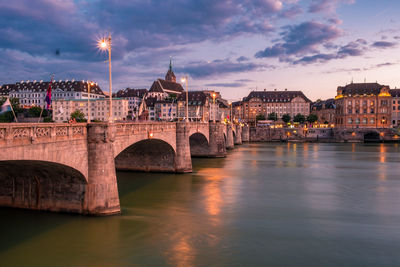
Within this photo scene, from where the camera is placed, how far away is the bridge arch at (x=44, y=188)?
64.7 ft

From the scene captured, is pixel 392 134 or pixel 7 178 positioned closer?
pixel 7 178

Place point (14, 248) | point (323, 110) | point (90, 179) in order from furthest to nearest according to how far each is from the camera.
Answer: point (323, 110), point (90, 179), point (14, 248)

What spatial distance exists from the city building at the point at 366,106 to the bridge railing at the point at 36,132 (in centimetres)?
13634

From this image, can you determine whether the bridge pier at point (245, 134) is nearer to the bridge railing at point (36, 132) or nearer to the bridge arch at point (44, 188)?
the bridge arch at point (44, 188)

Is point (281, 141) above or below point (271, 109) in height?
below

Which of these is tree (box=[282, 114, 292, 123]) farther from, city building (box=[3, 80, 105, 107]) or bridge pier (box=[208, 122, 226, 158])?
bridge pier (box=[208, 122, 226, 158])

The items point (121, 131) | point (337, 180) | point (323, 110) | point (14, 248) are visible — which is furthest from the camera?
point (323, 110)

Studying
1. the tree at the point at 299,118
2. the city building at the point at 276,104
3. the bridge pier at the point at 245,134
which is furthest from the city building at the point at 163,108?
the tree at the point at 299,118

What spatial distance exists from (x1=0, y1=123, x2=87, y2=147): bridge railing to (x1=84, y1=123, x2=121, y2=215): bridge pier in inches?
34.9

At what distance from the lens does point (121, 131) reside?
25500mm

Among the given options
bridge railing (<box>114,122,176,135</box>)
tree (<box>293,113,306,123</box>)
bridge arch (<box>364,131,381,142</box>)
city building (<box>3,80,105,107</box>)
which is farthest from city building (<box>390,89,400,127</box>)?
city building (<box>3,80,105,107</box>)

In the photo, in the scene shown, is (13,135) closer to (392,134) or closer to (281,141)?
(281,141)

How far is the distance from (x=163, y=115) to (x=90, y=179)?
131903 mm

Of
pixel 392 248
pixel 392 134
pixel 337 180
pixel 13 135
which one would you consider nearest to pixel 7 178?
pixel 13 135
